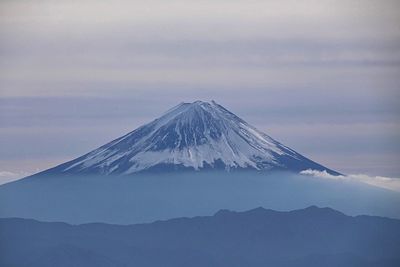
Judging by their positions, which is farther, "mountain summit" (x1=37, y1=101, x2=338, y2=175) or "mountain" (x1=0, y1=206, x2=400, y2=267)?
"mountain summit" (x1=37, y1=101, x2=338, y2=175)

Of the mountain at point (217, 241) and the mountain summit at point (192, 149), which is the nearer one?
the mountain at point (217, 241)

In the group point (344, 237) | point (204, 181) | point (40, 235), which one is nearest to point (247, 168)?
point (204, 181)

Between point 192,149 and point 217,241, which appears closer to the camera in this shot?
point 217,241

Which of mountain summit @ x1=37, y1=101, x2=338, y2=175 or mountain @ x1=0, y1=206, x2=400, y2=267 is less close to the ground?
mountain summit @ x1=37, y1=101, x2=338, y2=175

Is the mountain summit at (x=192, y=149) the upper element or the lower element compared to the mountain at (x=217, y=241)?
upper

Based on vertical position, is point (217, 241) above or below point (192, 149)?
below
